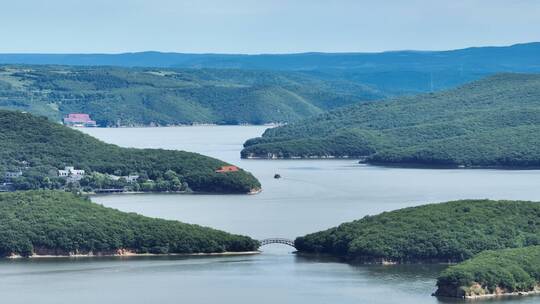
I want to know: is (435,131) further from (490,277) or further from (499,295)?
(490,277)

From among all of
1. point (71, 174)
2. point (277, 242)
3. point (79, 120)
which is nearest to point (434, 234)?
point (277, 242)

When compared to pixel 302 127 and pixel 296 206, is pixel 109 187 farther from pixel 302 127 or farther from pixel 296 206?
pixel 302 127

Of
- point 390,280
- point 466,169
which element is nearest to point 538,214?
point 390,280

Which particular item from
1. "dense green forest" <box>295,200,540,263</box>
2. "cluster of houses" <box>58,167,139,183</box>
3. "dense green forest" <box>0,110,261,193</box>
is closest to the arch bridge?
"dense green forest" <box>295,200,540,263</box>

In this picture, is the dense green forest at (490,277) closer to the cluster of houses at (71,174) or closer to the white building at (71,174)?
the cluster of houses at (71,174)

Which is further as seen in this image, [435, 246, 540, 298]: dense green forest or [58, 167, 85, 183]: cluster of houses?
[58, 167, 85, 183]: cluster of houses

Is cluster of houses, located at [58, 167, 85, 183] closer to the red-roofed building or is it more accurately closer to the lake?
the lake
